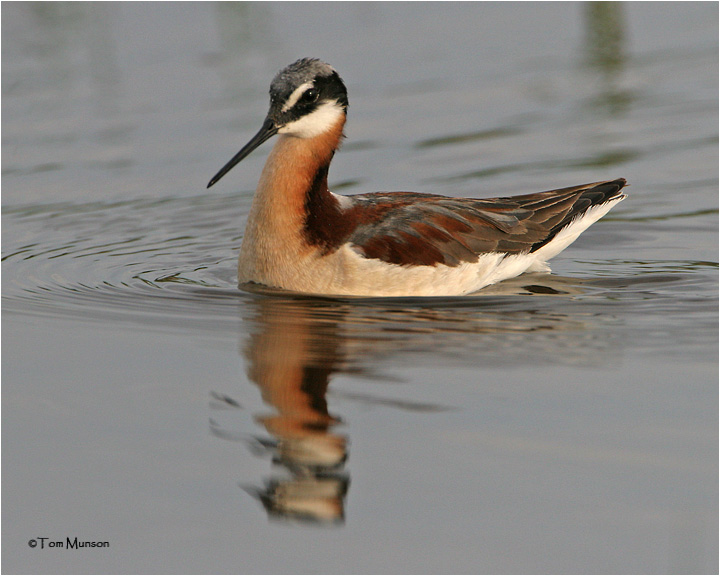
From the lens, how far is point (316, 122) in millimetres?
9016

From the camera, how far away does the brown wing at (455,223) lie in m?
8.97

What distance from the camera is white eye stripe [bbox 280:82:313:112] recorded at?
880cm

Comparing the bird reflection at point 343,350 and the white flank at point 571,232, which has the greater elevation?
the white flank at point 571,232

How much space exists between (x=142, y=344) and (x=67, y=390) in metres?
0.90

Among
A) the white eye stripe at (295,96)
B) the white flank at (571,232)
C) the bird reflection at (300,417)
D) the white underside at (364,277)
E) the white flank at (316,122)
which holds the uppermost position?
the white eye stripe at (295,96)

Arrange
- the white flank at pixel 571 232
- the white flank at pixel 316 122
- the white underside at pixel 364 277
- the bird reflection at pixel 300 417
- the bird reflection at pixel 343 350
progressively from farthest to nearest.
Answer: the white flank at pixel 571 232
the white flank at pixel 316 122
the white underside at pixel 364 277
the bird reflection at pixel 343 350
the bird reflection at pixel 300 417

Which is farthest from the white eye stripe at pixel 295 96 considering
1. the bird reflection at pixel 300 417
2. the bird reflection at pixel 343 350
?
the bird reflection at pixel 300 417

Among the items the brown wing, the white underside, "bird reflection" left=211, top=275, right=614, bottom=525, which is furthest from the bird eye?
"bird reflection" left=211, top=275, right=614, bottom=525

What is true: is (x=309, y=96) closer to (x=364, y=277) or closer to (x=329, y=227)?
(x=329, y=227)

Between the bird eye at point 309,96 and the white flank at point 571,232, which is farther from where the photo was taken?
the white flank at point 571,232

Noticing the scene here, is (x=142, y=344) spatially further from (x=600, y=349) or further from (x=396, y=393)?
(x=600, y=349)

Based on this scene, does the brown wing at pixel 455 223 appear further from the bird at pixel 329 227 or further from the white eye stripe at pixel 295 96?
the white eye stripe at pixel 295 96

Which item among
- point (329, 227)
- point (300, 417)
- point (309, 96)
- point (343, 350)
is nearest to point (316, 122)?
point (309, 96)

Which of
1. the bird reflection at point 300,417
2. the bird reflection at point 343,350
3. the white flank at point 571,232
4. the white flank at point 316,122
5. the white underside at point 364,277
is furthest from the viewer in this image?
the white flank at point 571,232
